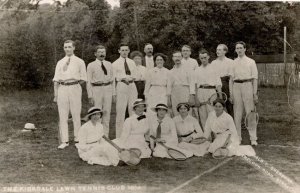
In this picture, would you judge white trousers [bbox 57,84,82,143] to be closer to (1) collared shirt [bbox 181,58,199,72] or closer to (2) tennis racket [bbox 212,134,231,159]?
(1) collared shirt [bbox 181,58,199,72]

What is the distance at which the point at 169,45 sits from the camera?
6.08m

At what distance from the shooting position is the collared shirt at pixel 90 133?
5355 mm

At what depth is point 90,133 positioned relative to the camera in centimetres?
539

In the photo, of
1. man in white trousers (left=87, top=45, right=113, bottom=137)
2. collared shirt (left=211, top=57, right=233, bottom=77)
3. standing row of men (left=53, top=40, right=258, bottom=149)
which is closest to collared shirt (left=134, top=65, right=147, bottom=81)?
standing row of men (left=53, top=40, right=258, bottom=149)

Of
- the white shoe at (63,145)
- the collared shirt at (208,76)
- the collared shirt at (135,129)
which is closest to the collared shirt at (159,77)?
the collared shirt at (208,76)

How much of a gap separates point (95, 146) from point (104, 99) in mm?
944

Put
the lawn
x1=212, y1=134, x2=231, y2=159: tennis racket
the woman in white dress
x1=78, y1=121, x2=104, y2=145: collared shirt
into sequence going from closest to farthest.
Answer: the lawn → x1=78, y1=121, x2=104, y2=145: collared shirt → x1=212, y1=134, x2=231, y2=159: tennis racket → the woman in white dress

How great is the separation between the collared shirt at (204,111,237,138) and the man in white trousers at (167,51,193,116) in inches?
19.9

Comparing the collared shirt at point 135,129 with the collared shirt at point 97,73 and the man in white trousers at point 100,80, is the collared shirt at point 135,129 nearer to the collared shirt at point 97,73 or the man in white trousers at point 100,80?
the man in white trousers at point 100,80

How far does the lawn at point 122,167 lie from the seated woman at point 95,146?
86mm

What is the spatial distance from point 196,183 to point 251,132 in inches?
60.4

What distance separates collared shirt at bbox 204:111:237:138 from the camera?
5.70 metres

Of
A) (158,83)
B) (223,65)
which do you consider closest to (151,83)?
(158,83)

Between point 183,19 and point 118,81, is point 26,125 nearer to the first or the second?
point 118,81
